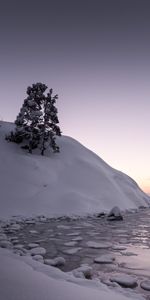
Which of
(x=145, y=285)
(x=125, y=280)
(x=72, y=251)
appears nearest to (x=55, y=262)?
(x=72, y=251)

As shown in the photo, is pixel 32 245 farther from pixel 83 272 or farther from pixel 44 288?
pixel 44 288

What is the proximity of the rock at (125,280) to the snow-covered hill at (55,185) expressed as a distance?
11.7m

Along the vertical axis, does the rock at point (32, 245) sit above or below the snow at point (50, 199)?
below

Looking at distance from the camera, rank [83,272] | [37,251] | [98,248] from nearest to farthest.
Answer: [83,272]
[37,251]
[98,248]

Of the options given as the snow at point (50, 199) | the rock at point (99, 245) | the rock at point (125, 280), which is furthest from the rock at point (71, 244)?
the rock at point (125, 280)

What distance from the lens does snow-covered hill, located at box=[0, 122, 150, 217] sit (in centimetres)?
1892

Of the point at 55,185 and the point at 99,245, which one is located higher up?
the point at 55,185

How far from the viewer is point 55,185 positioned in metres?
22.4

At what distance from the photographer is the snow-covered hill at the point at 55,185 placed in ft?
62.1

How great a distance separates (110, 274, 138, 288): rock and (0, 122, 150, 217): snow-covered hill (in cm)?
1172

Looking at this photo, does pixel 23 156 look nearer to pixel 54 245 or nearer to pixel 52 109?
pixel 52 109

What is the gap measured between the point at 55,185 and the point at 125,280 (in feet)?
56.0

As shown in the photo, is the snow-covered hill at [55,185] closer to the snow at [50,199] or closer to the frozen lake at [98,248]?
the snow at [50,199]

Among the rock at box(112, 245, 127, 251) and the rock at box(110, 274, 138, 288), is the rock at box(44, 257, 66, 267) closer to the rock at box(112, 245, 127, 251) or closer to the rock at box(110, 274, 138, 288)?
the rock at box(110, 274, 138, 288)
